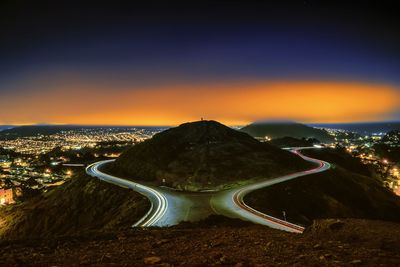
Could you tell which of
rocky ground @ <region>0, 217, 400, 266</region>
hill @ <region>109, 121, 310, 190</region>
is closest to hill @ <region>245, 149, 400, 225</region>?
hill @ <region>109, 121, 310, 190</region>

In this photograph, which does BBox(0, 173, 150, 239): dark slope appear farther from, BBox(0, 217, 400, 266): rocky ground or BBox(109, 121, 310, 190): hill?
BBox(0, 217, 400, 266): rocky ground

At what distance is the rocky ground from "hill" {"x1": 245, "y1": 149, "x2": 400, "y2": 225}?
92.1 ft

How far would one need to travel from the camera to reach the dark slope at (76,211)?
45.6 metres

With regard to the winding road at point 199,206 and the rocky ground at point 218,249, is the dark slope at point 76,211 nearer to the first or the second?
the winding road at point 199,206

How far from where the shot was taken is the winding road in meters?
34.6

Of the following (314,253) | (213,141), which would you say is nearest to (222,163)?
(213,141)

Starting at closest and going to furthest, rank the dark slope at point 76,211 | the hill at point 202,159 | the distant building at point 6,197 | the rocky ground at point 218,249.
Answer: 1. the rocky ground at point 218,249
2. the dark slope at point 76,211
3. the hill at point 202,159
4. the distant building at point 6,197

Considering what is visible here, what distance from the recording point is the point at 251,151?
8162cm

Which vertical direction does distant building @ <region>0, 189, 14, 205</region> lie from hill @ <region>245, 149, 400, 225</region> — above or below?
below

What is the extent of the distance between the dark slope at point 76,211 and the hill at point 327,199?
19926mm

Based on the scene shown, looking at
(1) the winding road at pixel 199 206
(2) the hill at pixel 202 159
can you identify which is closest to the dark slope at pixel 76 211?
(1) the winding road at pixel 199 206

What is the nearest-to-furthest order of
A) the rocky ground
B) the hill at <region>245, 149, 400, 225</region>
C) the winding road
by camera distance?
the rocky ground
the winding road
the hill at <region>245, 149, 400, 225</region>

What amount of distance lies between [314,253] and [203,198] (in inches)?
1531

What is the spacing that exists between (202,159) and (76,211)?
31611mm
